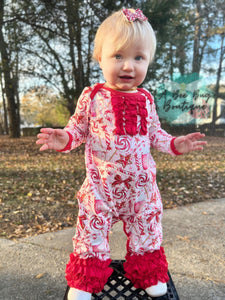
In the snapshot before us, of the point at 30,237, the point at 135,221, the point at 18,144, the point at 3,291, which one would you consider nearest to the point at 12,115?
the point at 18,144

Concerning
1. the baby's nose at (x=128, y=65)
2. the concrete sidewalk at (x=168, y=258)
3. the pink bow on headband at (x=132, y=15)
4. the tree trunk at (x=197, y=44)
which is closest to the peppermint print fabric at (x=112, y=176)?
the baby's nose at (x=128, y=65)

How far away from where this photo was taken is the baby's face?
1132 mm

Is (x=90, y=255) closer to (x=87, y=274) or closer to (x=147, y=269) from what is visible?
(x=87, y=274)

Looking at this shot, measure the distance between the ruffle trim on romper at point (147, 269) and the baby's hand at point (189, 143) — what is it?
Answer: 55cm

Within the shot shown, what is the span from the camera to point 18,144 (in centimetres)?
582

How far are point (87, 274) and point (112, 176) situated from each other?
1.58 ft

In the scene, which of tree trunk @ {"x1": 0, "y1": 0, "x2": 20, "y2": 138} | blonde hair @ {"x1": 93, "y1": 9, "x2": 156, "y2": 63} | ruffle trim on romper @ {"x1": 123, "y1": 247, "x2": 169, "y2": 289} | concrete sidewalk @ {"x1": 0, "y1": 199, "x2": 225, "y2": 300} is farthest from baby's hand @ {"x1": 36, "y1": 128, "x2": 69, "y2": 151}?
tree trunk @ {"x1": 0, "y1": 0, "x2": 20, "y2": 138}

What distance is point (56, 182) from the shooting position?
381 centimetres

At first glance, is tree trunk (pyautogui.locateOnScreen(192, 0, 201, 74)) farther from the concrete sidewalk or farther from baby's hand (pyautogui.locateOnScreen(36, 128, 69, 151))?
baby's hand (pyautogui.locateOnScreen(36, 128, 69, 151))

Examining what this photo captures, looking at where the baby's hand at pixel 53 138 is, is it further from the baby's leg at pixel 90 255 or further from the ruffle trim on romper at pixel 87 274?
the ruffle trim on romper at pixel 87 274

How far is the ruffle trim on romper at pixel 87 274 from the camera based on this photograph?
1.18 metres

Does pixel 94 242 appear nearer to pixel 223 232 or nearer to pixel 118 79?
pixel 118 79

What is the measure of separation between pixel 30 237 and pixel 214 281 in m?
1.48

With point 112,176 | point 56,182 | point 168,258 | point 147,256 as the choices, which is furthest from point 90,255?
point 56,182
